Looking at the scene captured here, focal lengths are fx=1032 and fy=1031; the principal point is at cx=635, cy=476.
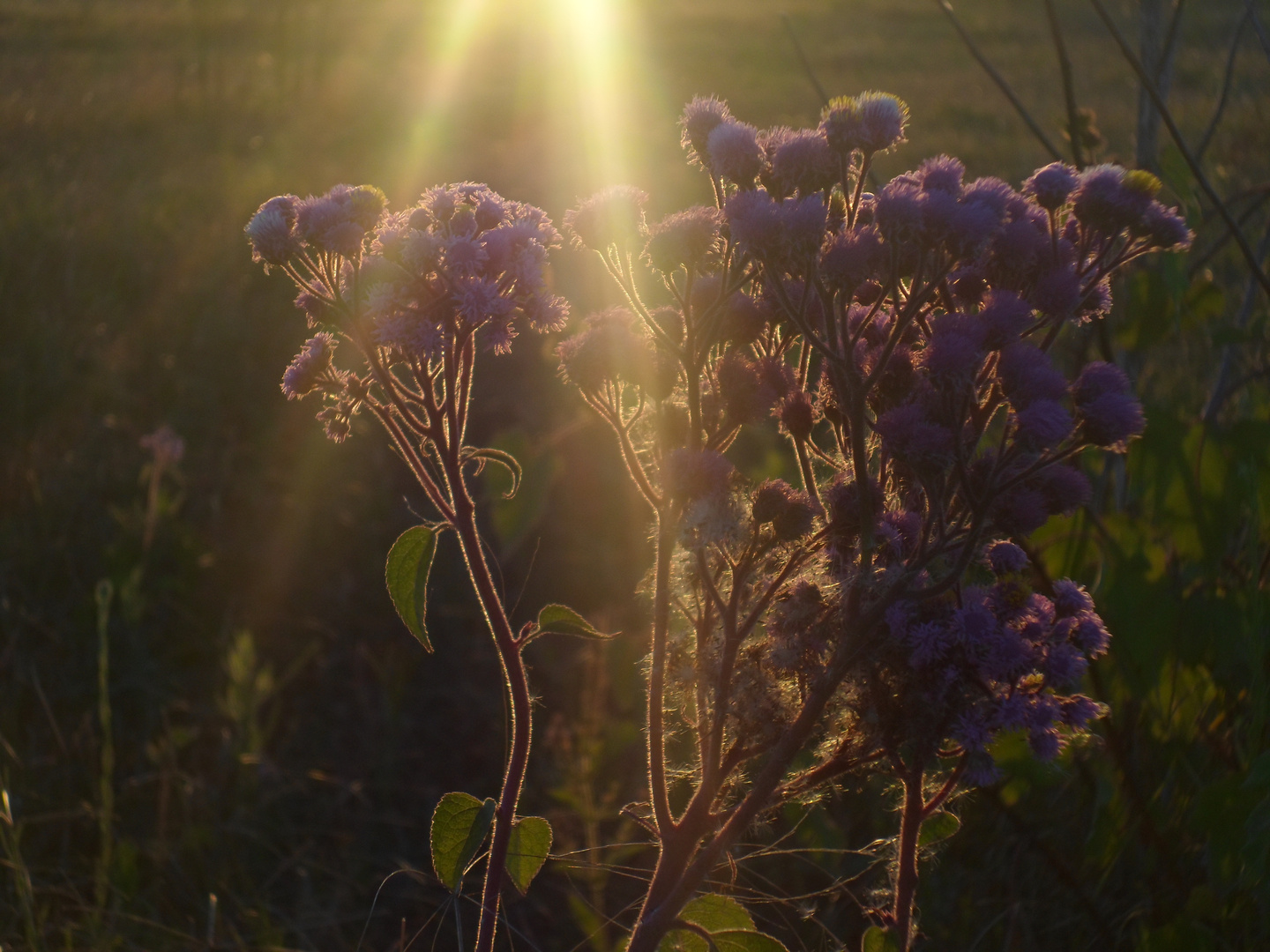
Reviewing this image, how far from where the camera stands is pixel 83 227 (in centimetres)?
627

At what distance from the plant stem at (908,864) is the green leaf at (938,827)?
0.12 m

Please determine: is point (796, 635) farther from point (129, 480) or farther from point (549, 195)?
point (549, 195)

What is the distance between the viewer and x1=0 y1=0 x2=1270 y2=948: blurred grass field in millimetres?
2910

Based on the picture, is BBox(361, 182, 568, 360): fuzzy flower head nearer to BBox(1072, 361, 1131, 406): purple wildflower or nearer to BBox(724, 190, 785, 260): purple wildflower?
BBox(724, 190, 785, 260): purple wildflower

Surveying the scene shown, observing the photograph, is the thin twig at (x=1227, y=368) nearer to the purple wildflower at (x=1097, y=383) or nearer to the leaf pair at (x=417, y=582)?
the purple wildflower at (x=1097, y=383)

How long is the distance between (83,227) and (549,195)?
3.46 meters

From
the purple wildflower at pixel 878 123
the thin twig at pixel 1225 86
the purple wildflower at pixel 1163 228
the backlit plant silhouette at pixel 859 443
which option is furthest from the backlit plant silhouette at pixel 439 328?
the thin twig at pixel 1225 86

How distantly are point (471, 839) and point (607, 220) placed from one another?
2.59ft

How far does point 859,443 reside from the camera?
1.17 m

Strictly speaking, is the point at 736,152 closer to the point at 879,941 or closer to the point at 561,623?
the point at 561,623

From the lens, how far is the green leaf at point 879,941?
1.35 m

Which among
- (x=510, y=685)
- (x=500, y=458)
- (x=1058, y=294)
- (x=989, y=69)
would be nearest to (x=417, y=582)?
(x=510, y=685)

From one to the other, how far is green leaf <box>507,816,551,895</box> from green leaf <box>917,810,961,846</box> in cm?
55

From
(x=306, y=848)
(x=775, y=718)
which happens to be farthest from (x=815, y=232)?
(x=306, y=848)
